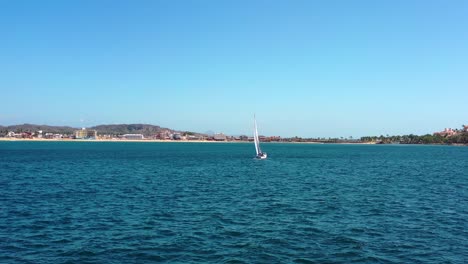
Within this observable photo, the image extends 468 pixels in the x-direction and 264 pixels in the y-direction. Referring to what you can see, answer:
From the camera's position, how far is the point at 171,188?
54.3 meters

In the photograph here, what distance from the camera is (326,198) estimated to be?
4541 cm

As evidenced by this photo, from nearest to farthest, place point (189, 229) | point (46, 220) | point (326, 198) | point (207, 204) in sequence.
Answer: point (189, 229) → point (46, 220) → point (207, 204) → point (326, 198)

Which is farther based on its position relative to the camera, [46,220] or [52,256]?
[46,220]

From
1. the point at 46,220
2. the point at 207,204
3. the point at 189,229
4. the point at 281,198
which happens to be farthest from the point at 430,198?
the point at 46,220

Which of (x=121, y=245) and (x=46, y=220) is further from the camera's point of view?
(x=46, y=220)

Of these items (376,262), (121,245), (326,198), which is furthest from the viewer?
(326,198)

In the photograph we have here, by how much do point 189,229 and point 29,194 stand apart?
88.5 feet

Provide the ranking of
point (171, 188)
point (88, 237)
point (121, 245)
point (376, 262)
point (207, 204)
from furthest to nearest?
point (171, 188), point (207, 204), point (88, 237), point (121, 245), point (376, 262)

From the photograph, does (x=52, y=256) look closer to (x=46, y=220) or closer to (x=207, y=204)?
(x=46, y=220)

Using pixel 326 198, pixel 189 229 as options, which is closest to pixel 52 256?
pixel 189 229

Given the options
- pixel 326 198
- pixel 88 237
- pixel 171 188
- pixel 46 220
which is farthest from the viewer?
pixel 171 188

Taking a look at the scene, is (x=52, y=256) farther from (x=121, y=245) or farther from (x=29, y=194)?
(x=29, y=194)

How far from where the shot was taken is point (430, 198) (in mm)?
46156

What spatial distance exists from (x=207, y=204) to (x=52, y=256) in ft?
64.1
